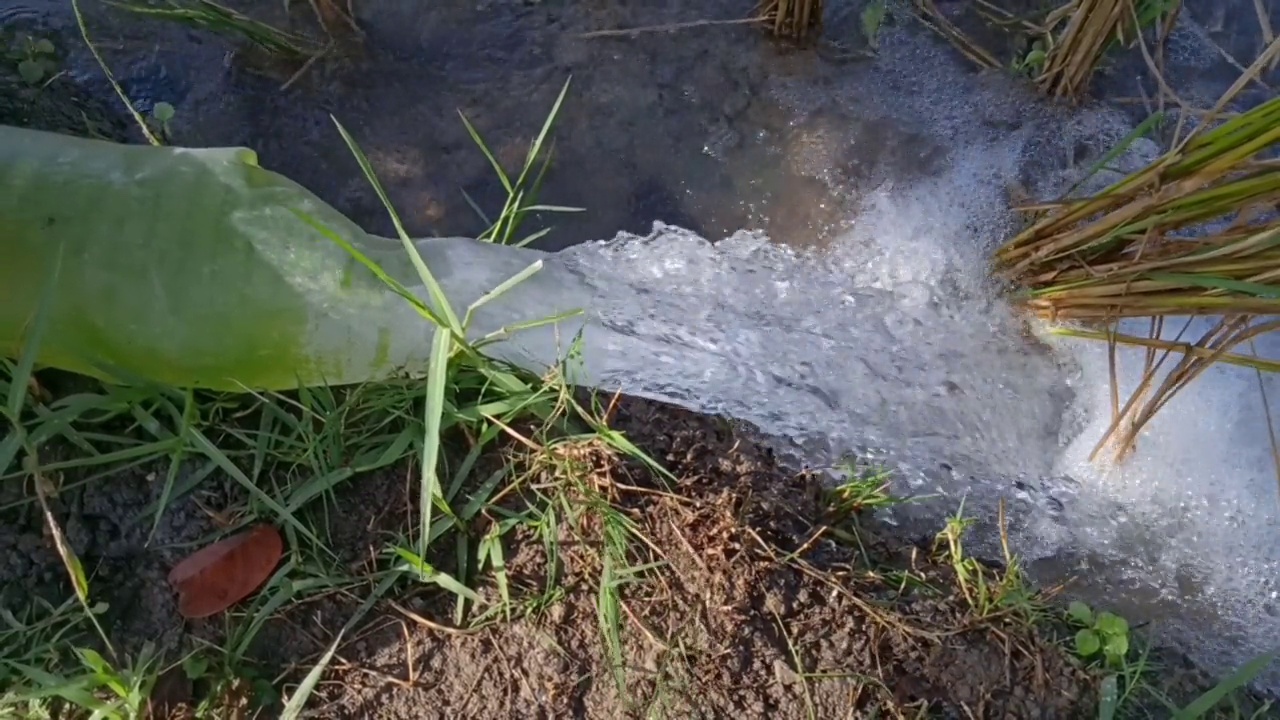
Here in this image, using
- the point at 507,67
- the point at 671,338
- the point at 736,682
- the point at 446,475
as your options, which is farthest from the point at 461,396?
the point at 507,67

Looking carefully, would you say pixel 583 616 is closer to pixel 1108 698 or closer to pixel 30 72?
pixel 1108 698

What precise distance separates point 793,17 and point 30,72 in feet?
5.15

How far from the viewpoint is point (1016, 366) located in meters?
1.75

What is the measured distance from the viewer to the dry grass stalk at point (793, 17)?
6.35 ft

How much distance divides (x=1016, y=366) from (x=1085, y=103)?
2.16 feet

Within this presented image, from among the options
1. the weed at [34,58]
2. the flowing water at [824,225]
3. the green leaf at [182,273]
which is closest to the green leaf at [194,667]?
the green leaf at [182,273]

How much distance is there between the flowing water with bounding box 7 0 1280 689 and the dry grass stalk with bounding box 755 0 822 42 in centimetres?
5

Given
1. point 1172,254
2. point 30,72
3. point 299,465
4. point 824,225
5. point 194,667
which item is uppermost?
point 1172,254

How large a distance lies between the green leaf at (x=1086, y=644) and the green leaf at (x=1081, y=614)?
0.11 ft

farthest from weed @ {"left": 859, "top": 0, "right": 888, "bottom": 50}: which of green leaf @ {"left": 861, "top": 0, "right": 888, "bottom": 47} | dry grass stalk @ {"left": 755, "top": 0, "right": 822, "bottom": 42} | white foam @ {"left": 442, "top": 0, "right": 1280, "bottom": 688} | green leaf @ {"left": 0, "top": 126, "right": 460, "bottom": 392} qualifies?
green leaf @ {"left": 0, "top": 126, "right": 460, "bottom": 392}

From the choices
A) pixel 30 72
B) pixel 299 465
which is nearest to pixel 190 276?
pixel 299 465

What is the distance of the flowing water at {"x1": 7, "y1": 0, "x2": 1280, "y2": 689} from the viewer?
166 centimetres

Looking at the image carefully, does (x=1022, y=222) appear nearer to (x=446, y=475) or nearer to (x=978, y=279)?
(x=978, y=279)

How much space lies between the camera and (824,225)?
6.20 feet
